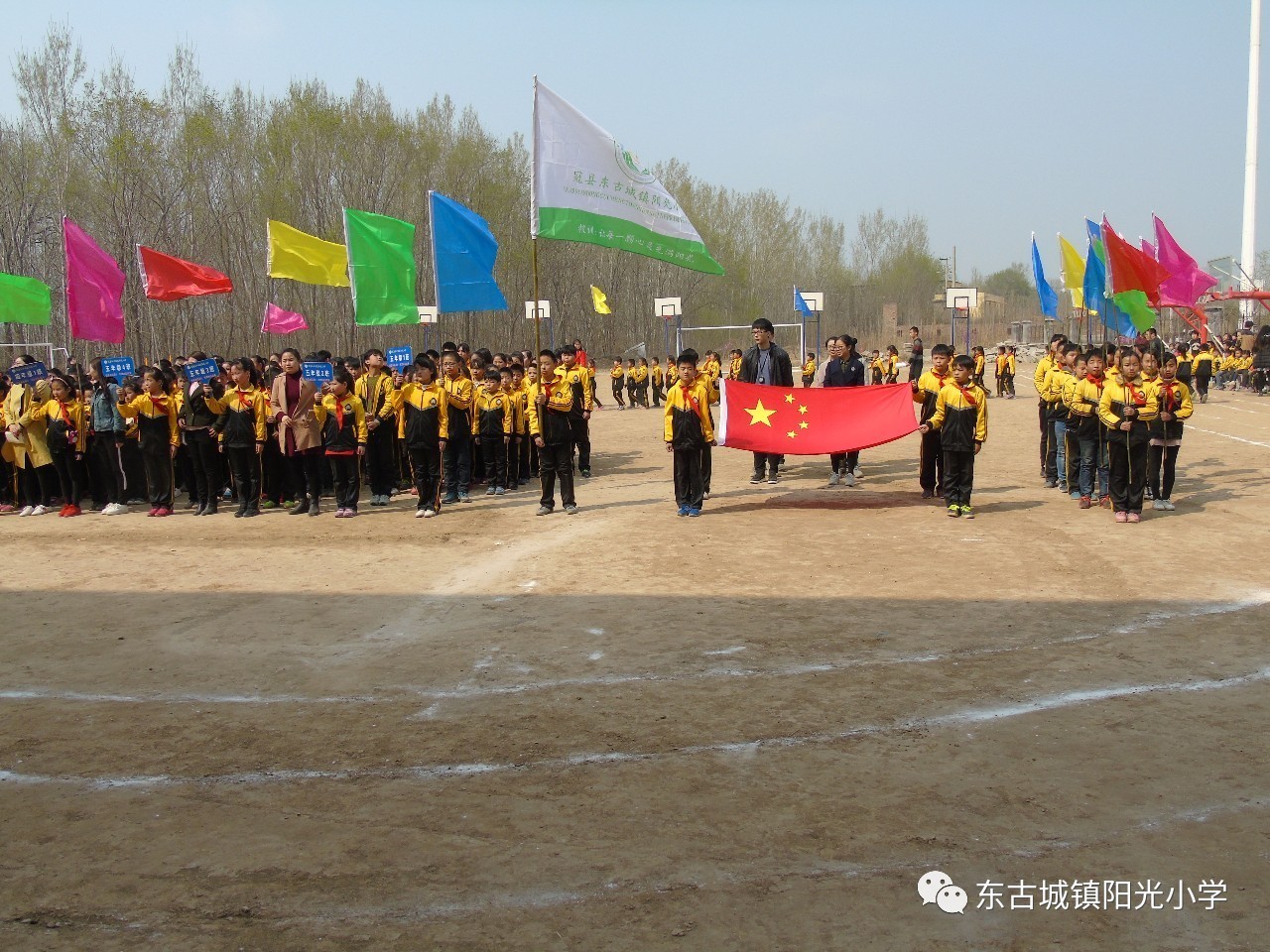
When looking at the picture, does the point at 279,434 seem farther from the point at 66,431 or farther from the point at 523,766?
the point at 523,766

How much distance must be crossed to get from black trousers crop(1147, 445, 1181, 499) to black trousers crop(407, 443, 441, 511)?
302 inches

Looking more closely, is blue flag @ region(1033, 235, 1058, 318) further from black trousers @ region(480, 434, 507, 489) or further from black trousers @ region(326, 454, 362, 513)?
black trousers @ region(326, 454, 362, 513)

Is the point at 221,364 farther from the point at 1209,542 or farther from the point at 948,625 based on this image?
the point at 1209,542

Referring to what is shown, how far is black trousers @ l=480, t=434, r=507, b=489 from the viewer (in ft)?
46.2

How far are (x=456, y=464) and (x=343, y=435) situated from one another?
166 cm

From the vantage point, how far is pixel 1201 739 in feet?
16.9

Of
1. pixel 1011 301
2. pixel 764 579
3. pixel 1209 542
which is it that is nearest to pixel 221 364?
pixel 764 579

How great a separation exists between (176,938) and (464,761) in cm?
169

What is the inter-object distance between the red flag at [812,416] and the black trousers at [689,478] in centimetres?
96

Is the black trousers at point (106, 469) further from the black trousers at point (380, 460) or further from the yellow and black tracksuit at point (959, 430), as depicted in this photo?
the yellow and black tracksuit at point (959, 430)

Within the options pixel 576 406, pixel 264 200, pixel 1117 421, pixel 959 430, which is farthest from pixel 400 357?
pixel 264 200

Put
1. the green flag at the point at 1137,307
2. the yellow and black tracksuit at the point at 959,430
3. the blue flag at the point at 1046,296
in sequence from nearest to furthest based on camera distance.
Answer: the yellow and black tracksuit at the point at 959,430, the green flag at the point at 1137,307, the blue flag at the point at 1046,296

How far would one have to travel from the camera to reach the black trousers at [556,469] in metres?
12.0

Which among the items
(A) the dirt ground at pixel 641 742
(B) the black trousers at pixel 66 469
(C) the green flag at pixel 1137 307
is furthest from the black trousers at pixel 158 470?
(C) the green flag at pixel 1137 307
